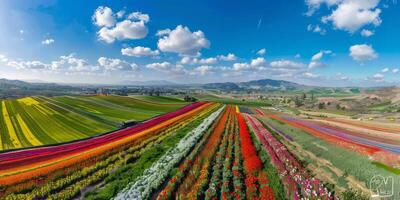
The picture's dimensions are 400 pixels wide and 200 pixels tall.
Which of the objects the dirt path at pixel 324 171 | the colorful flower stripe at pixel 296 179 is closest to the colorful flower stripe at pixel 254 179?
the colorful flower stripe at pixel 296 179

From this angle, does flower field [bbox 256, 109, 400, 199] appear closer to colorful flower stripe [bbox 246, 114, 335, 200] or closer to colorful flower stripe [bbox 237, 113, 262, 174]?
colorful flower stripe [bbox 246, 114, 335, 200]

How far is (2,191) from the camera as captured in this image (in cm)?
1441

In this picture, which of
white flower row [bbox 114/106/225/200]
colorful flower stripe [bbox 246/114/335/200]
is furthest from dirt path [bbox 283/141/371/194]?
white flower row [bbox 114/106/225/200]

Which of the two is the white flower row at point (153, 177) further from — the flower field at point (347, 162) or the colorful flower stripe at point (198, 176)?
the flower field at point (347, 162)

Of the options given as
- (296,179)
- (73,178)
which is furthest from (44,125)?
(296,179)

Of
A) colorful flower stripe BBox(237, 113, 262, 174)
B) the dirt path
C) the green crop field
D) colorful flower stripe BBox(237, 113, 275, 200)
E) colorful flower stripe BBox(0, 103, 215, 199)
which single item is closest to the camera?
colorful flower stripe BBox(237, 113, 275, 200)

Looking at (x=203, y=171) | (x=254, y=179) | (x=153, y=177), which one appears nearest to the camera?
(x=254, y=179)

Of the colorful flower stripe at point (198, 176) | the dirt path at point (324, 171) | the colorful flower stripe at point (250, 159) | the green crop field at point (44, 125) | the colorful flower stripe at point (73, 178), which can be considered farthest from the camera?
the green crop field at point (44, 125)

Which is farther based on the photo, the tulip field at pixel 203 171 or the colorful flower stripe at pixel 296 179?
the tulip field at pixel 203 171

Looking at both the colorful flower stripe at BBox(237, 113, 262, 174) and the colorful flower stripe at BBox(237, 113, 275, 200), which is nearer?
the colorful flower stripe at BBox(237, 113, 275, 200)

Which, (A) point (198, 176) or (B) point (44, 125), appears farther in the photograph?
(B) point (44, 125)

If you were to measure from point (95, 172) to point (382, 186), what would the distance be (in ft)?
71.4

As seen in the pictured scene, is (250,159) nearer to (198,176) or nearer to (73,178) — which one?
(198,176)

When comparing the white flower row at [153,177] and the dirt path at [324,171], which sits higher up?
the dirt path at [324,171]
